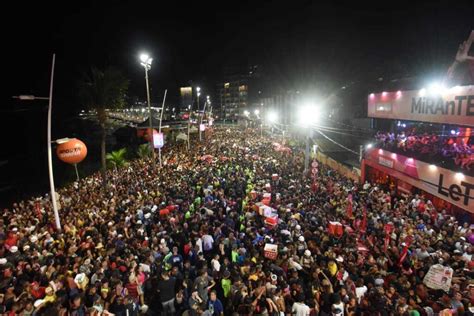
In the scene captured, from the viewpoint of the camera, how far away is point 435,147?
14664mm

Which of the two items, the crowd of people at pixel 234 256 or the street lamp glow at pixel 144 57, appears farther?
the street lamp glow at pixel 144 57

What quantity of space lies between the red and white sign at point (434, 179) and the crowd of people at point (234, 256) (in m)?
1.09

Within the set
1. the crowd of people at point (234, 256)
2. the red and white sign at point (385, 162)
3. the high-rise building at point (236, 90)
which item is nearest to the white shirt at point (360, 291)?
Answer: the crowd of people at point (234, 256)

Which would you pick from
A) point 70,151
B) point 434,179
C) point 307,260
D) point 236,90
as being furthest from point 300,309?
point 236,90

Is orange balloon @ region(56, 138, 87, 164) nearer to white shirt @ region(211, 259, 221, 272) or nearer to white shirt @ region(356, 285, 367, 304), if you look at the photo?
white shirt @ region(211, 259, 221, 272)

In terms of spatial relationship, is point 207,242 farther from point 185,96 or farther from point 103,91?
point 185,96

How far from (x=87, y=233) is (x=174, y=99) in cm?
11522

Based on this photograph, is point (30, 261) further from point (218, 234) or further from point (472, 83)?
point (472, 83)

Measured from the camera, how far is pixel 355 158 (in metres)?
28.0

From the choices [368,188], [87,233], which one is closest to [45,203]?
[87,233]

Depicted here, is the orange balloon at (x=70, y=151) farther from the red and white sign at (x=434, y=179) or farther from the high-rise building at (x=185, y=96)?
the high-rise building at (x=185, y=96)

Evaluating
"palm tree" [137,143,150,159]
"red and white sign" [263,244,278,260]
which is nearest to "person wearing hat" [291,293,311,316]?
"red and white sign" [263,244,278,260]

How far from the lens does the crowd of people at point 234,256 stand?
20.8 ft

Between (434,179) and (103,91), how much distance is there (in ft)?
57.9
